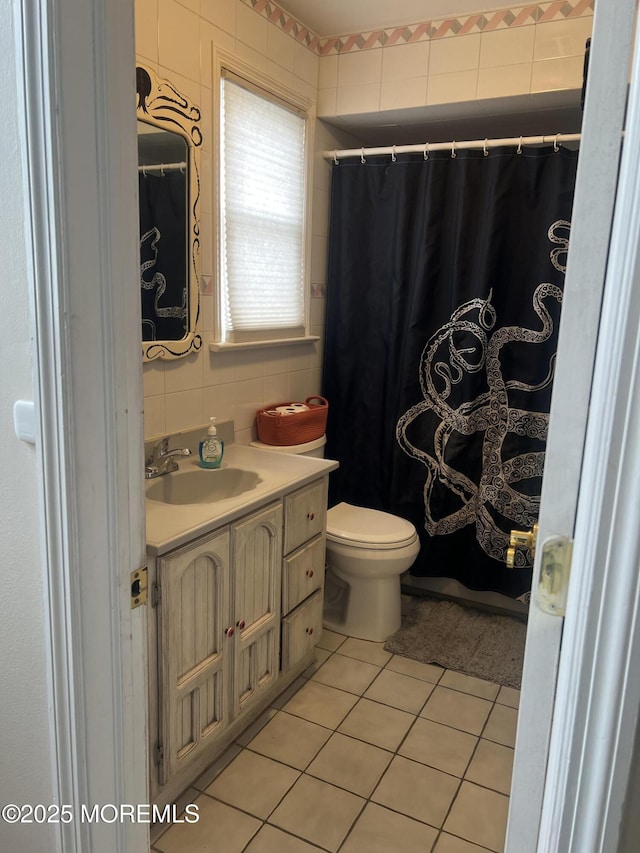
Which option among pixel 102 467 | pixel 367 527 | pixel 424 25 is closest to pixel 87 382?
pixel 102 467

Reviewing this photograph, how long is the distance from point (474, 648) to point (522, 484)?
0.73m

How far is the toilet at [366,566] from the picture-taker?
2.72m

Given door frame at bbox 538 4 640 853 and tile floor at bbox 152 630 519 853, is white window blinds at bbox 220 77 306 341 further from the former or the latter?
door frame at bbox 538 4 640 853

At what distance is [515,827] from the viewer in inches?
32.1

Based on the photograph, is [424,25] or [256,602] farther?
[424,25]

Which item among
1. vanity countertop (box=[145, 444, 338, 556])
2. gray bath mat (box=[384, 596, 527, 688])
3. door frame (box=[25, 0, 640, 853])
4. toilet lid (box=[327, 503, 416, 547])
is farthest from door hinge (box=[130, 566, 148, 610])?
gray bath mat (box=[384, 596, 527, 688])

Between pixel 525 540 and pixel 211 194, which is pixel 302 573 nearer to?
pixel 211 194

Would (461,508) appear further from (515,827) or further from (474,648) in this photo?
(515,827)

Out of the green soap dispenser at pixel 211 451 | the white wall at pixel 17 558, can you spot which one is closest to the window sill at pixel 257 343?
the green soap dispenser at pixel 211 451

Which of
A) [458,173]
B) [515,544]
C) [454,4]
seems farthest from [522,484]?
[515,544]

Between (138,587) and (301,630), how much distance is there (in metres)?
1.43

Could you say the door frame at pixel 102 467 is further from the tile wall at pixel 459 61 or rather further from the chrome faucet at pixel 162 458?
the tile wall at pixel 459 61

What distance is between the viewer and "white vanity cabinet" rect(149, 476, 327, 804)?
174 cm

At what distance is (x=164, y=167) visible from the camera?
2.16 metres
